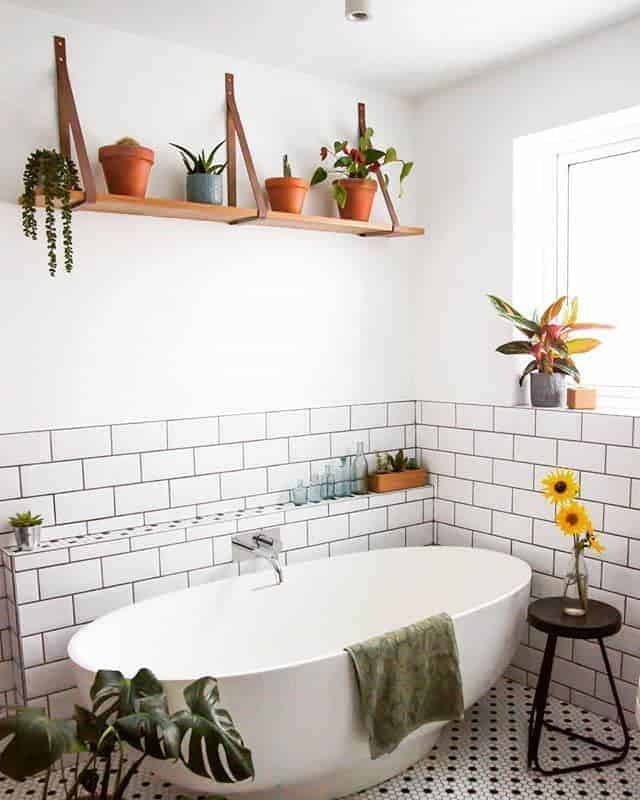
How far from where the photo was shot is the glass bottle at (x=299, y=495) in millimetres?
3414

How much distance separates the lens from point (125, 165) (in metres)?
2.78

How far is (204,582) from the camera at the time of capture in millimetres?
3086

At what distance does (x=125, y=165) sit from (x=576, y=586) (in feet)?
7.59

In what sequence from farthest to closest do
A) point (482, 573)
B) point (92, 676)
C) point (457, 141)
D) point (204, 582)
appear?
1. point (457, 141)
2. point (482, 573)
3. point (204, 582)
4. point (92, 676)

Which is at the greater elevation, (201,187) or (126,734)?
(201,187)

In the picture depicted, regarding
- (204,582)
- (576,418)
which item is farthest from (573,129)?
(204,582)

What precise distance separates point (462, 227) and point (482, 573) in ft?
5.23

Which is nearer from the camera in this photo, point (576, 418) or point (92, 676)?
point (92, 676)

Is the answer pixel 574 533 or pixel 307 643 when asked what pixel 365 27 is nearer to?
pixel 574 533

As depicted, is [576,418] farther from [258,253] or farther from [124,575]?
[124,575]

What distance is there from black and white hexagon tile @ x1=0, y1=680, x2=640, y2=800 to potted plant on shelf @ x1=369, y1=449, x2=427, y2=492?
1.06 m

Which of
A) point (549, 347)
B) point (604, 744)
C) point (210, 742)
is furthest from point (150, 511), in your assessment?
point (604, 744)

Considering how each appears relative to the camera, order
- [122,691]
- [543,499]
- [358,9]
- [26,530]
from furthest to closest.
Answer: [543,499], [26,530], [358,9], [122,691]

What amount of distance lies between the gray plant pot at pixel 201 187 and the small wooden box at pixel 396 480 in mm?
1495
